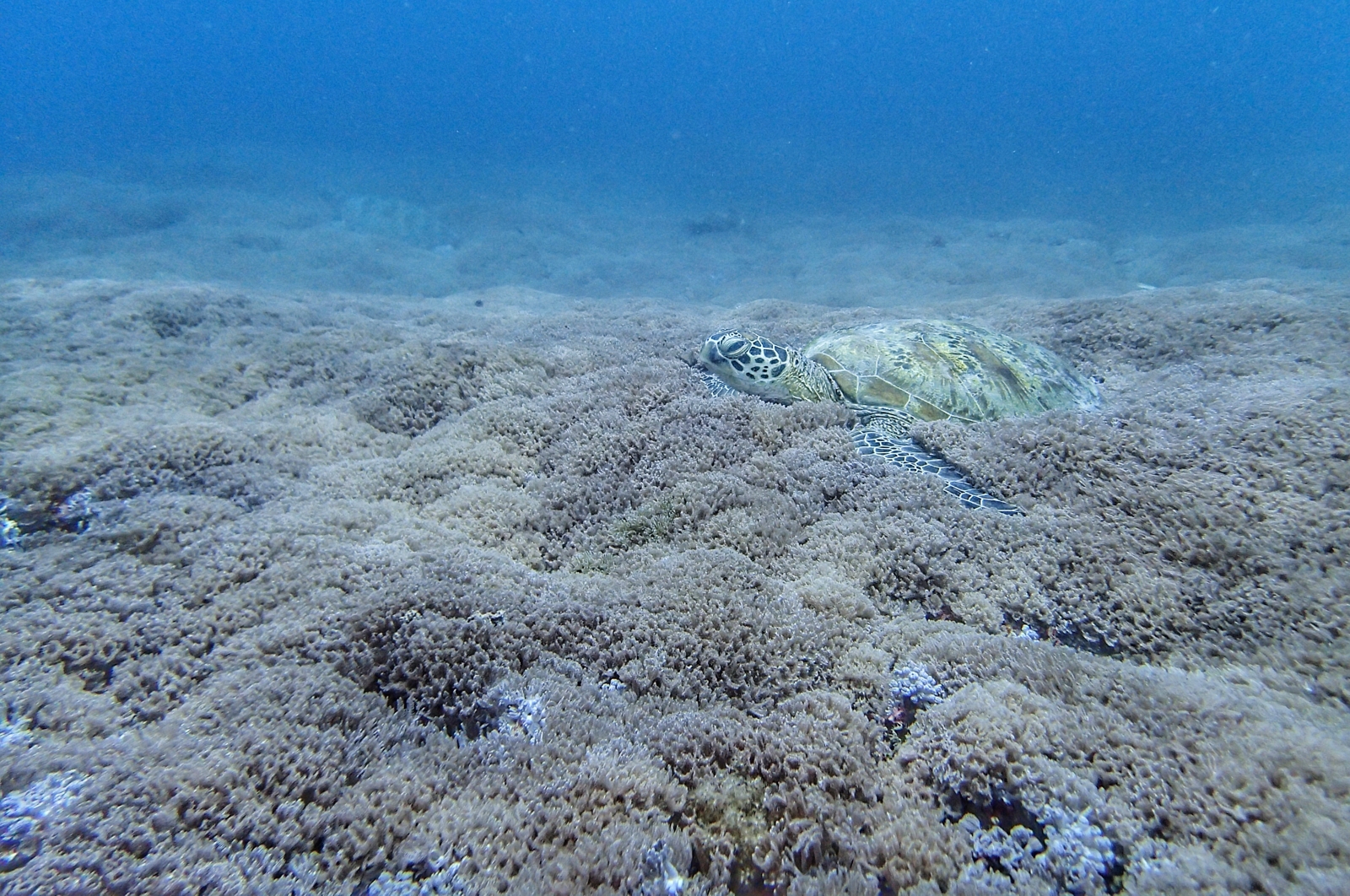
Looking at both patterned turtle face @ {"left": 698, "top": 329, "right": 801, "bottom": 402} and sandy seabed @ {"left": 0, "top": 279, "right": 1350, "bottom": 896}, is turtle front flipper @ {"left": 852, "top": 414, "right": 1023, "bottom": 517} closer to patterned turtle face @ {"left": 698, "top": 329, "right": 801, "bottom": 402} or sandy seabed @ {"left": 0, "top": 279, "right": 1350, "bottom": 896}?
sandy seabed @ {"left": 0, "top": 279, "right": 1350, "bottom": 896}

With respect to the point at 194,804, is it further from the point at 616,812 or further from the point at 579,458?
the point at 579,458

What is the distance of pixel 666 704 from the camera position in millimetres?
1888

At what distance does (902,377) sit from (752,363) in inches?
45.9

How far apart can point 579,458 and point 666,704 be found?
173cm

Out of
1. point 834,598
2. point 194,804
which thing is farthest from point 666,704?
point 194,804

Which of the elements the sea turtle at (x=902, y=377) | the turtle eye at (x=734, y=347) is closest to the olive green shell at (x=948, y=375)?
the sea turtle at (x=902, y=377)

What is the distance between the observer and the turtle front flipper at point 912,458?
293 centimetres

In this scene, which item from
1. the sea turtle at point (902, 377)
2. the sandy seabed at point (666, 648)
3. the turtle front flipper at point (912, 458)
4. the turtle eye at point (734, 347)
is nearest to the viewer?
the sandy seabed at point (666, 648)

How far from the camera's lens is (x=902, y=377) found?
4.43 meters

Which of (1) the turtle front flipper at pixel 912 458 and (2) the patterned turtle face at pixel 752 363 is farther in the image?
(2) the patterned turtle face at pixel 752 363

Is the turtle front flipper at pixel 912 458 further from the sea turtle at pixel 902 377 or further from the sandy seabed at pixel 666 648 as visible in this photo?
the sandy seabed at pixel 666 648

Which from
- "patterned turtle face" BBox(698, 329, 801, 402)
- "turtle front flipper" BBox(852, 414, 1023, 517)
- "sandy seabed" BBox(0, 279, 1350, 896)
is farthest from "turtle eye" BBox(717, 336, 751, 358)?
"turtle front flipper" BBox(852, 414, 1023, 517)

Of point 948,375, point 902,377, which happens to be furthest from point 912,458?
point 948,375

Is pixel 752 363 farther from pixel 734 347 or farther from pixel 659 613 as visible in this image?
pixel 659 613
